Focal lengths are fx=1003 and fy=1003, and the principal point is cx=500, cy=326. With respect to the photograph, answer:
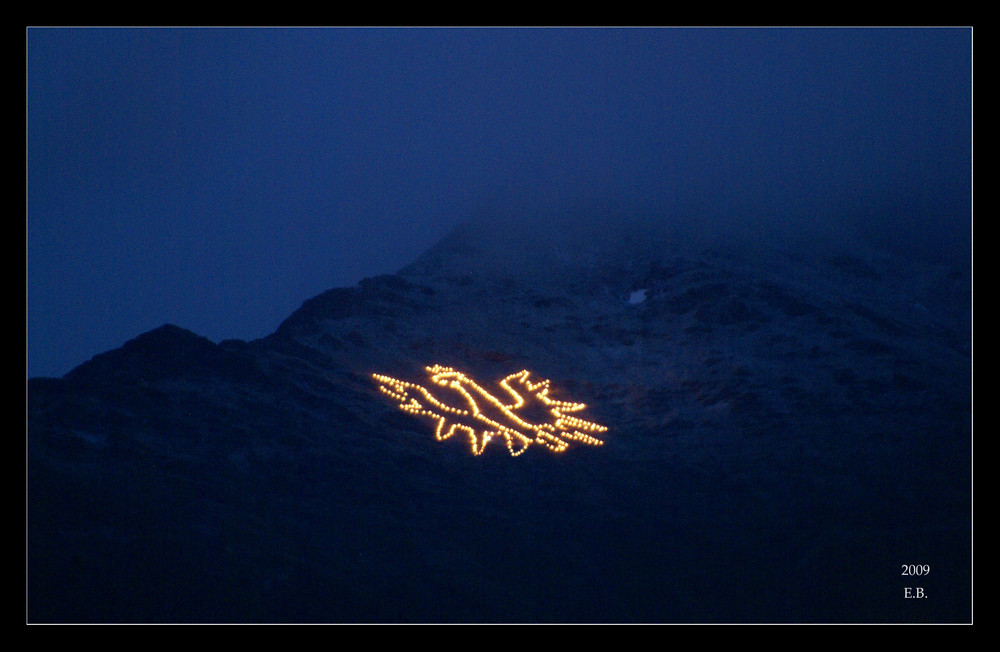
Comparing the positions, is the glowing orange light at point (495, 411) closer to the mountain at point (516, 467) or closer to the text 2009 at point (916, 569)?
the mountain at point (516, 467)

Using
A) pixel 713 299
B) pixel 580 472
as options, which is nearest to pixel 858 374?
pixel 713 299

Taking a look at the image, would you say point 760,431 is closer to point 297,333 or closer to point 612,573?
point 612,573

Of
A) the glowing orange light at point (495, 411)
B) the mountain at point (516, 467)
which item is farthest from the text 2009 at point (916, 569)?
the glowing orange light at point (495, 411)

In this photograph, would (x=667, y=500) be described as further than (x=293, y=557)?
Yes

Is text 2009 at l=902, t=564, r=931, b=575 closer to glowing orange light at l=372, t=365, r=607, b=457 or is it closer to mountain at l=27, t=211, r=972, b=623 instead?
mountain at l=27, t=211, r=972, b=623

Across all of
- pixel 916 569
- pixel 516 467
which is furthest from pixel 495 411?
pixel 916 569

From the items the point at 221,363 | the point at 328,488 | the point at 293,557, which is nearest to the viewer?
the point at 293,557

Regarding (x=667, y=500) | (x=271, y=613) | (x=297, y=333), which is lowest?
(x=271, y=613)
